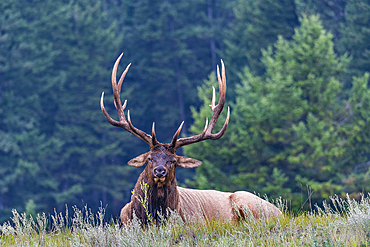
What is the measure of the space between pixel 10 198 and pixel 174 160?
27.8 meters

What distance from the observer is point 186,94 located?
4056cm

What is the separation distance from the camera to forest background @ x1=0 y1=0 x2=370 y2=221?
71.9 ft

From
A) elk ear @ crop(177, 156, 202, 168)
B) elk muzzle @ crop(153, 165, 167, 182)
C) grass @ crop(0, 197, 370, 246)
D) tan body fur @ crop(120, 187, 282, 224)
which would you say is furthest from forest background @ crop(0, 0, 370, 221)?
grass @ crop(0, 197, 370, 246)

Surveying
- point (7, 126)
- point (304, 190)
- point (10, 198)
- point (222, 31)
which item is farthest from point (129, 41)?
point (304, 190)

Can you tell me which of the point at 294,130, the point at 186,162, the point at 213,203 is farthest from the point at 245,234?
the point at 294,130

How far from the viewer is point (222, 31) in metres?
43.5

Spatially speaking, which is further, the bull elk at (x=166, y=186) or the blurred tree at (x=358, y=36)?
the blurred tree at (x=358, y=36)

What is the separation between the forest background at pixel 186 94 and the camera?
21.9 metres

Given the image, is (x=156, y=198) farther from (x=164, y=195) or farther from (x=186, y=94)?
(x=186, y=94)

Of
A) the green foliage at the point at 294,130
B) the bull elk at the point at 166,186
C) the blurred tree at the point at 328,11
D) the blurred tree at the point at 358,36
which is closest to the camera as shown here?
the bull elk at the point at 166,186

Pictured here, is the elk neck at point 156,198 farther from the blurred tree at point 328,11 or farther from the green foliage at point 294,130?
the blurred tree at point 328,11

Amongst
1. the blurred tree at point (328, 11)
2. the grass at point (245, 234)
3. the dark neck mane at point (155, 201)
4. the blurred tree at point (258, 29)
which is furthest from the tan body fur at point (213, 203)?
the blurred tree at point (258, 29)

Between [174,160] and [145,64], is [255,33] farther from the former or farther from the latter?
[174,160]

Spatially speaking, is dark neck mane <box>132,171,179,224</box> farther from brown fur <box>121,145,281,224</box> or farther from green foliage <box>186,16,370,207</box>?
green foliage <box>186,16,370,207</box>
